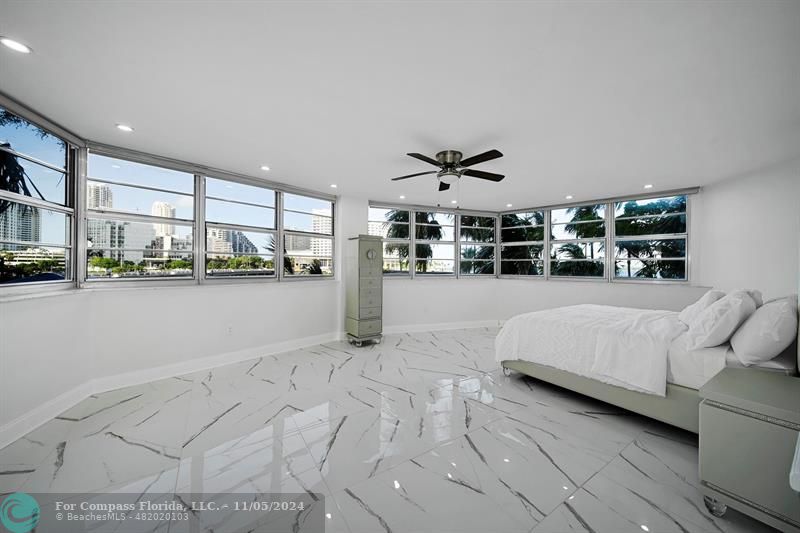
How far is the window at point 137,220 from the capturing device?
10.7ft

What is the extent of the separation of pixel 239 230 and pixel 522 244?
5430 mm

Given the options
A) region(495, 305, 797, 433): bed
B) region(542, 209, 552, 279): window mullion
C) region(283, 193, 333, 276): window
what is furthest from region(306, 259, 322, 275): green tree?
region(542, 209, 552, 279): window mullion

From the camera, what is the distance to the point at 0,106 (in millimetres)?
2299

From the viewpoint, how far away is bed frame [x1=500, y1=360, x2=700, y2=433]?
7.18ft

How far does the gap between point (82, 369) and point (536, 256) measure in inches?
276

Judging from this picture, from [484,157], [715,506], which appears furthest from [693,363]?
[484,157]

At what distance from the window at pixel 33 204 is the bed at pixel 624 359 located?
4.52 meters

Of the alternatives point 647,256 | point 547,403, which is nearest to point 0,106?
point 547,403

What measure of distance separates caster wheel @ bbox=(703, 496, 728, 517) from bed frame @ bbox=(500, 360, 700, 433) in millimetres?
653

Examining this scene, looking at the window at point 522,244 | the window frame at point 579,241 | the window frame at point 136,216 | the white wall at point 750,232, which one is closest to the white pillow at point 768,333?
the white wall at point 750,232

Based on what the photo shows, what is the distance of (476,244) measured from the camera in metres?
6.76

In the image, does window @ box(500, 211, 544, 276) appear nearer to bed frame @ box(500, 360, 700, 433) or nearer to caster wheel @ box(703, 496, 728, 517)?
bed frame @ box(500, 360, 700, 433)

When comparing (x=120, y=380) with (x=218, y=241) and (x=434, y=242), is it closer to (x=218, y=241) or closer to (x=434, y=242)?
(x=218, y=241)

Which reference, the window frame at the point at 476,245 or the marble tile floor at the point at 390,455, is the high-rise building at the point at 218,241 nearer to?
the marble tile floor at the point at 390,455
